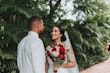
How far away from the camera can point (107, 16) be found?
15086 millimetres

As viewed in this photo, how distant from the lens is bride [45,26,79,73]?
398 cm

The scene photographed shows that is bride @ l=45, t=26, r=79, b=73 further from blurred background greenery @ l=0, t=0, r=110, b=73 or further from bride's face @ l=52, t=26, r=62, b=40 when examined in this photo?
blurred background greenery @ l=0, t=0, r=110, b=73

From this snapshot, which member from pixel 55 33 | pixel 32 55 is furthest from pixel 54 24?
pixel 32 55

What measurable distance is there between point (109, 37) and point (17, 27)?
30.7 feet

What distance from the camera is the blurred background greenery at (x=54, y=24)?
7383mm

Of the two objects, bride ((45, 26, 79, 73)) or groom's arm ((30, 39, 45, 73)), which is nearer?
groom's arm ((30, 39, 45, 73))

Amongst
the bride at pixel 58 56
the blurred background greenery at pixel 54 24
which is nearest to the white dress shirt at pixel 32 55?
the bride at pixel 58 56

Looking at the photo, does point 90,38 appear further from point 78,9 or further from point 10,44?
point 10,44

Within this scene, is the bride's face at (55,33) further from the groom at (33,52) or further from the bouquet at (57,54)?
the groom at (33,52)

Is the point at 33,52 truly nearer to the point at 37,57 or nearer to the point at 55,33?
the point at 37,57

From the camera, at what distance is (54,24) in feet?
31.4

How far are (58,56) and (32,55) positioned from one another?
0.79 meters

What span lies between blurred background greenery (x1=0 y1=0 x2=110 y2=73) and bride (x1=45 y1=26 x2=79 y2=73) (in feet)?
10.3

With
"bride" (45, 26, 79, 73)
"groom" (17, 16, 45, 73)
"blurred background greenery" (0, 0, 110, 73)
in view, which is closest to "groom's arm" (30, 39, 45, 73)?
"groom" (17, 16, 45, 73)
